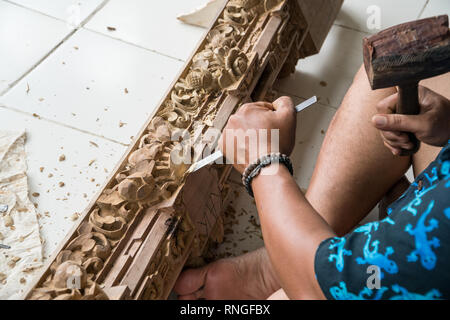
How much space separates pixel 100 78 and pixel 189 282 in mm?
1156

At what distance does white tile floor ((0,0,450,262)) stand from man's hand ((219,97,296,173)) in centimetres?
61

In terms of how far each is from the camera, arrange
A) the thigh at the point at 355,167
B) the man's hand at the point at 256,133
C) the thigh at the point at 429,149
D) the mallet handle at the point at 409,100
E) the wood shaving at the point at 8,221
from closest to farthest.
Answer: the mallet handle at the point at 409,100, the man's hand at the point at 256,133, the thigh at the point at 429,149, the thigh at the point at 355,167, the wood shaving at the point at 8,221

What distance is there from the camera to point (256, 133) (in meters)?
1.14

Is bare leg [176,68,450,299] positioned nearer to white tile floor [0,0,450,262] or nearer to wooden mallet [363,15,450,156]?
white tile floor [0,0,450,262]

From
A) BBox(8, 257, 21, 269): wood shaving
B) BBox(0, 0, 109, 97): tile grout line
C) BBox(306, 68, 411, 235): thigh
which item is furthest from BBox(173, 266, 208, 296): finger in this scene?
BBox(0, 0, 109, 97): tile grout line

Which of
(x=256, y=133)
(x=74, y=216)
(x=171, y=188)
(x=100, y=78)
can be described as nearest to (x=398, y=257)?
(x=256, y=133)

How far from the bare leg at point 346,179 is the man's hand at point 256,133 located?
1.00 feet

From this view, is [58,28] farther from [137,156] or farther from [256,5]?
[137,156]

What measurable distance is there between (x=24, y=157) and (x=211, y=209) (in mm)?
854

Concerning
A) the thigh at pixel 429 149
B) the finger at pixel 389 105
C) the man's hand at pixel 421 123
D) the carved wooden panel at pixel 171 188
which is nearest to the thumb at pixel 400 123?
the man's hand at pixel 421 123

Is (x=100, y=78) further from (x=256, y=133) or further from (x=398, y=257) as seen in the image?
(x=398, y=257)

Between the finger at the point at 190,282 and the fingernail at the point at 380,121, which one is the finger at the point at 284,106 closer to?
the fingernail at the point at 380,121

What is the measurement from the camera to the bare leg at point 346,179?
54.3 inches

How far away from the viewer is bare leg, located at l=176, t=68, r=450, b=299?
1.38 metres
